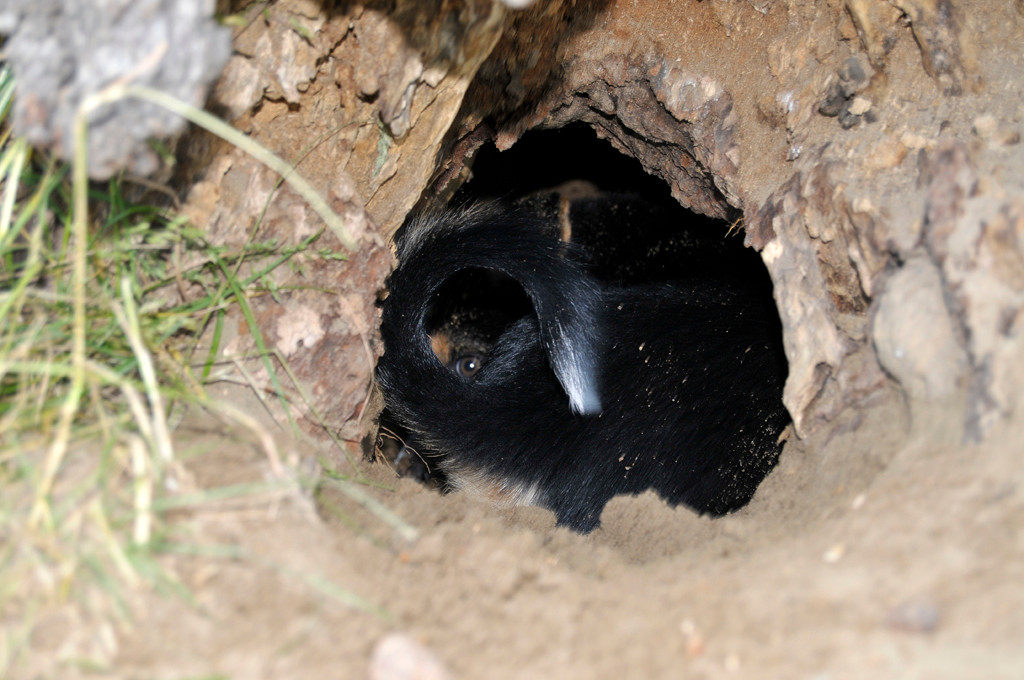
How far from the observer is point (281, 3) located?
1.54 meters

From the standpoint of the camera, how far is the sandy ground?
0.92m

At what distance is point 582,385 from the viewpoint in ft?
6.75

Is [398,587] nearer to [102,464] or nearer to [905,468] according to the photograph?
[102,464]

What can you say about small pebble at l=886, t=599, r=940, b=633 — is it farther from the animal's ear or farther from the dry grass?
the animal's ear

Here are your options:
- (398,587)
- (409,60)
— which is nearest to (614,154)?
(409,60)

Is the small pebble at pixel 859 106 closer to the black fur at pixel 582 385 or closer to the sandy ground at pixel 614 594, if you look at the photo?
the black fur at pixel 582 385

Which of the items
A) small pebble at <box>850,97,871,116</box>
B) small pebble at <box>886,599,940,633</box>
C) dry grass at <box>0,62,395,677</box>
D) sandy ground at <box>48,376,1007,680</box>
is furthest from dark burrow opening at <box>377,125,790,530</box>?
small pebble at <box>886,599,940,633</box>

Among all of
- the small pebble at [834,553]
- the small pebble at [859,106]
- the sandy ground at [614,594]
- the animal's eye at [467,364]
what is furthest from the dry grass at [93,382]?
the animal's eye at [467,364]

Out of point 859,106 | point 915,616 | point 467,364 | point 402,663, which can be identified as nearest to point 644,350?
point 859,106

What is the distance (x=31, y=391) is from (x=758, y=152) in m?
1.81

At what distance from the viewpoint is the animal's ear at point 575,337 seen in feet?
6.75

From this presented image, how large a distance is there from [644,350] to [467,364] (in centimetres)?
108

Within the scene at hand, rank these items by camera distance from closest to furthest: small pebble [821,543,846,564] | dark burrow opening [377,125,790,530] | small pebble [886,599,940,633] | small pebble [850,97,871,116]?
1. small pebble [886,599,940,633]
2. small pebble [821,543,846,564]
3. small pebble [850,97,871,116]
4. dark burrow opening [377,125,790,530]

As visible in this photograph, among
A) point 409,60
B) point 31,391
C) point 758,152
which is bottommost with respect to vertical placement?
point 31,391
